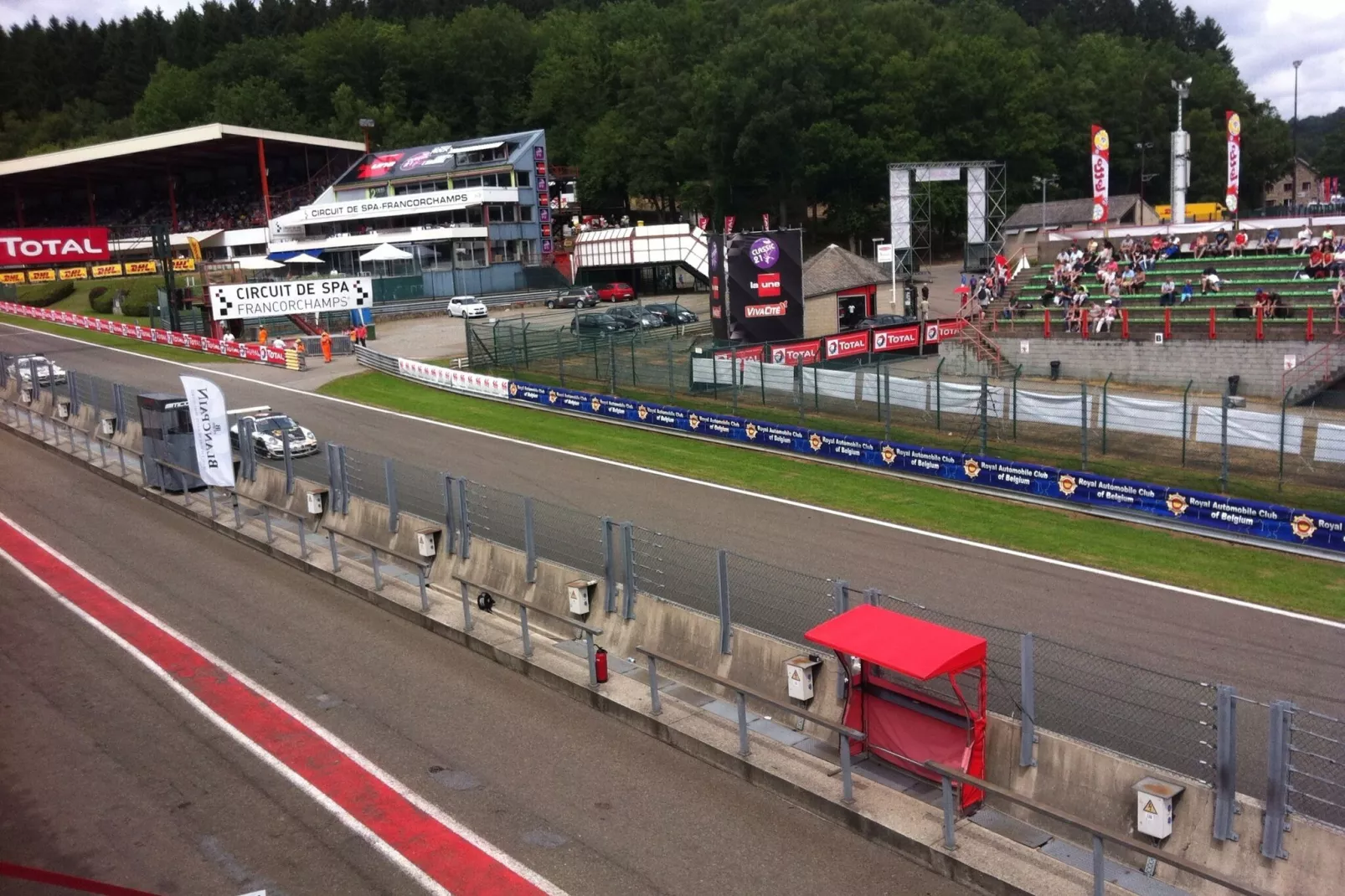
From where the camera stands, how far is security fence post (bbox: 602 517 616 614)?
13.7m

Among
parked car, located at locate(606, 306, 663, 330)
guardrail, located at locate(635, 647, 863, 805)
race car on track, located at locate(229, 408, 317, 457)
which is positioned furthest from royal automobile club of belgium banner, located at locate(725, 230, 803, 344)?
guardrail, located at locate(635, 647, 863, 805)

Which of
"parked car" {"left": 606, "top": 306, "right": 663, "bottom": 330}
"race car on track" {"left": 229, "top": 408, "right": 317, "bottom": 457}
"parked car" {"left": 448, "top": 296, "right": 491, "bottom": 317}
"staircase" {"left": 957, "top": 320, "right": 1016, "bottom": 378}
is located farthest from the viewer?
"parked car" {"left": 448, "top": 296, "right": 491, "bottom": 317}

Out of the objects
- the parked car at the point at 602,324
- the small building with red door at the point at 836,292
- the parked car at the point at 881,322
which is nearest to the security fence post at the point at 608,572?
the parked car at the point at 881,322

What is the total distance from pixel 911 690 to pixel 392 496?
32.3ft

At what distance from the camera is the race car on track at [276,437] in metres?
26.6

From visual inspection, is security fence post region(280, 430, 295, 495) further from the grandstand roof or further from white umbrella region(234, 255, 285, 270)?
the grandstand roof

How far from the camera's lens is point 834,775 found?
10.2 meters

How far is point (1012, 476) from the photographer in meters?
23.5

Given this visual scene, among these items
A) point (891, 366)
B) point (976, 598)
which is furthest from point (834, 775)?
point (891, 366)

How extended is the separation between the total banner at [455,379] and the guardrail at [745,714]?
25.8 meters

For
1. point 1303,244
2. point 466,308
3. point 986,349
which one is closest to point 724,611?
point 986,349

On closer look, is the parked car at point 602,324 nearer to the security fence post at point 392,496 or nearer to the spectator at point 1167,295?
the spectator at point 1167,295

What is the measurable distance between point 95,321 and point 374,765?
55.8 m

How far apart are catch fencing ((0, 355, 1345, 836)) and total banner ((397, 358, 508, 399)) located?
17410 mm
